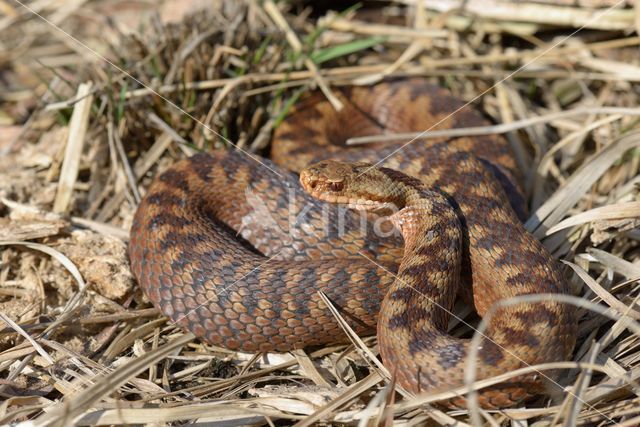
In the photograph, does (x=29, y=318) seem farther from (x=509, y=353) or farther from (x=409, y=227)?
(x=509, y=353)

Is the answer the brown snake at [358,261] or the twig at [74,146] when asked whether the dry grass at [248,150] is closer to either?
the twig at [74,146]

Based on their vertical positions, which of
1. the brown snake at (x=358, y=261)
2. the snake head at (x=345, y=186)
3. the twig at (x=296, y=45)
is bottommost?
the brown snake at (x=358, y=261)

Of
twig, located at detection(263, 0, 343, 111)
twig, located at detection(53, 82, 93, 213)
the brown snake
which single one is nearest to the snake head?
the brown snake

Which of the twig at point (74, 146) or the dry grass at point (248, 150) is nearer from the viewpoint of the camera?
the dry grass at point (248, 150)

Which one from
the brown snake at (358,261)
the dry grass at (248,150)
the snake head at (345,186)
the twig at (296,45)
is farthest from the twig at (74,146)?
the snake head at (345,186)

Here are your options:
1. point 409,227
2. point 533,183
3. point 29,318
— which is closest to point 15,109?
point 29,318

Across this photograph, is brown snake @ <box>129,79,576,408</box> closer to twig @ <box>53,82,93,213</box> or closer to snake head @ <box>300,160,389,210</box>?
snake head @ <box>300,160,389,210</box>

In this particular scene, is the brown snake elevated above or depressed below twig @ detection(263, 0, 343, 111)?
below
